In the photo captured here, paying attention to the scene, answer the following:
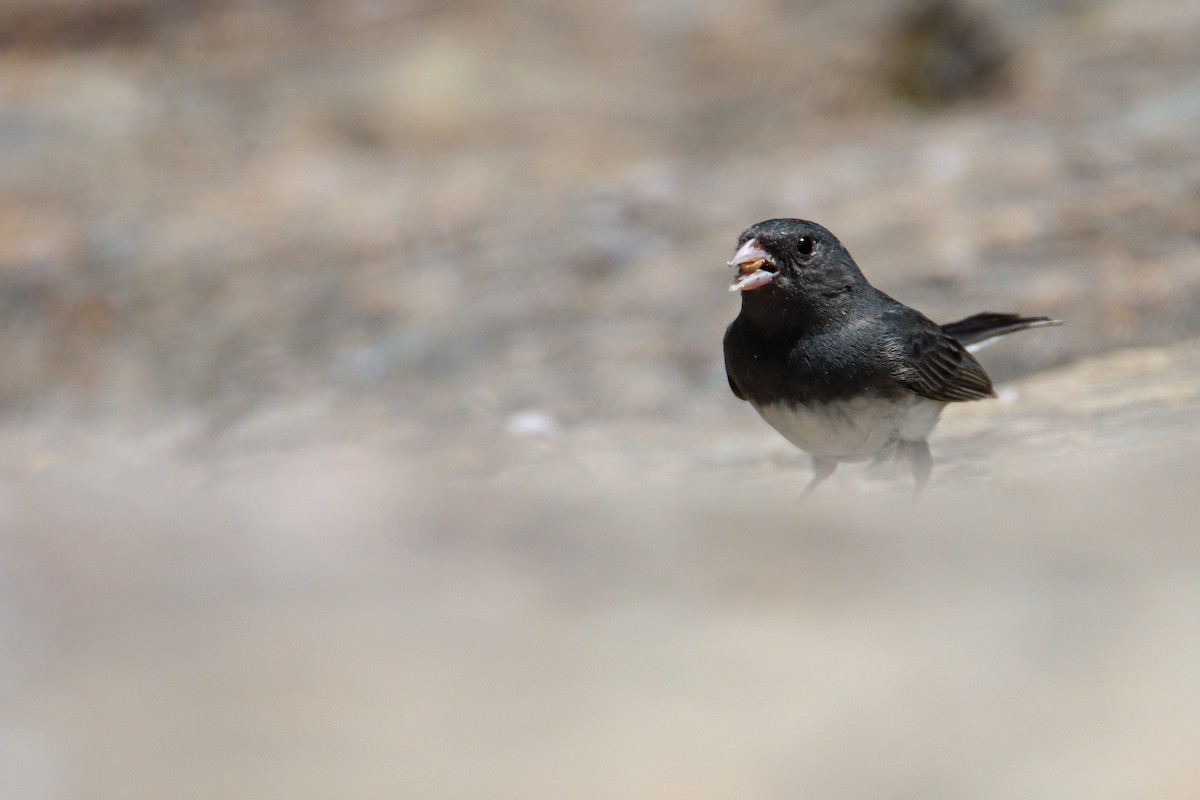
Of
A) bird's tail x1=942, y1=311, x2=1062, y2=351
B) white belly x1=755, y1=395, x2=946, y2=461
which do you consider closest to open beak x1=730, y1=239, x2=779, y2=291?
white belly x1=755, y1=395, x2=946, y2=461

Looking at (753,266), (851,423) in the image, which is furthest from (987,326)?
(753,266)

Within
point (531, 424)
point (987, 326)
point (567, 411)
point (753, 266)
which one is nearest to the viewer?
point (753, 266)

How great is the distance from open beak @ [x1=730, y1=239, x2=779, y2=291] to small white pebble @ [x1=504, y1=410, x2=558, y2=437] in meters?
1.62

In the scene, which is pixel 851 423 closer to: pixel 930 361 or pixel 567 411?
pixel 930 361

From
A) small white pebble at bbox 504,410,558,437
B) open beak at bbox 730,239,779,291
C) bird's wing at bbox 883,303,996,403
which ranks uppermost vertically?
small white pebble at bbox 504,410,558,437

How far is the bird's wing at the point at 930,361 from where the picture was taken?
3.61 m

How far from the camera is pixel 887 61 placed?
789cm

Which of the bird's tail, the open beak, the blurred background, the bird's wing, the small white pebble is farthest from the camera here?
the small white pebble

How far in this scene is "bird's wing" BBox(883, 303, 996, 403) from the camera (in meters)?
3.61

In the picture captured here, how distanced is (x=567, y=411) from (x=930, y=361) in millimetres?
1868

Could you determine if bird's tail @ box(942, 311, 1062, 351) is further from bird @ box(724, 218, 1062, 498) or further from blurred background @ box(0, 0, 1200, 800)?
bird @ box(724, 218, 1062, 498)

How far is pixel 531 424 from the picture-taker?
16.5ft

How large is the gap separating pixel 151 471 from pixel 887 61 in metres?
5.26

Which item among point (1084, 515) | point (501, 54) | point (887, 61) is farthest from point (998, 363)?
point (501, 54)
